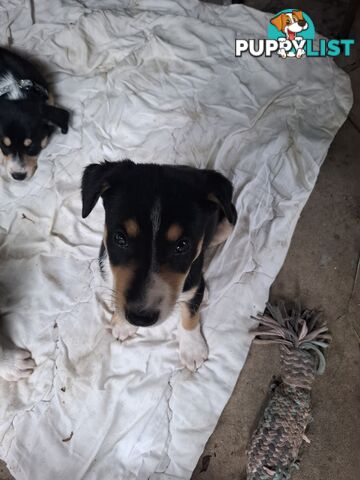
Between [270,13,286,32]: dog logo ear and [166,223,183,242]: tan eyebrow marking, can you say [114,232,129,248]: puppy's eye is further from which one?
[270,13,286,32]: dog logo ear

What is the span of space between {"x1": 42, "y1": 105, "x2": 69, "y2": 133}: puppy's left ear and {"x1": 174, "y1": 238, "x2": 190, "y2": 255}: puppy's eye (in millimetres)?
1710

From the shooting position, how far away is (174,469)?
2051 mm

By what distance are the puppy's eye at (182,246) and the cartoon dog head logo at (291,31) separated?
2.14 meters

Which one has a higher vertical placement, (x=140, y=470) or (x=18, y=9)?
(x=18, y=9)

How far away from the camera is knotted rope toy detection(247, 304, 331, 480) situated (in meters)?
2.03

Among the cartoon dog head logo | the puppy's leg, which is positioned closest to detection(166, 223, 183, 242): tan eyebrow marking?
the puppy's leg

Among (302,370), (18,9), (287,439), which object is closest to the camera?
(287,439)

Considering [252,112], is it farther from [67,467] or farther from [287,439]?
[67,467]

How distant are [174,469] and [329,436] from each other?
0.80m

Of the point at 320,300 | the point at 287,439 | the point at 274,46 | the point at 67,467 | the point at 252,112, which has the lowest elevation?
the point at 67,467

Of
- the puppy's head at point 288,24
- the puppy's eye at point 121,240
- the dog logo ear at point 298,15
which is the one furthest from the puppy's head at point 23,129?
the dog logo ear at point 298,15

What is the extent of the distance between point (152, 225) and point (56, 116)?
1.70m

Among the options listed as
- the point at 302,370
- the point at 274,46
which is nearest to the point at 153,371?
the point at 302,370

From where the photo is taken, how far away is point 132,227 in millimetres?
1611
